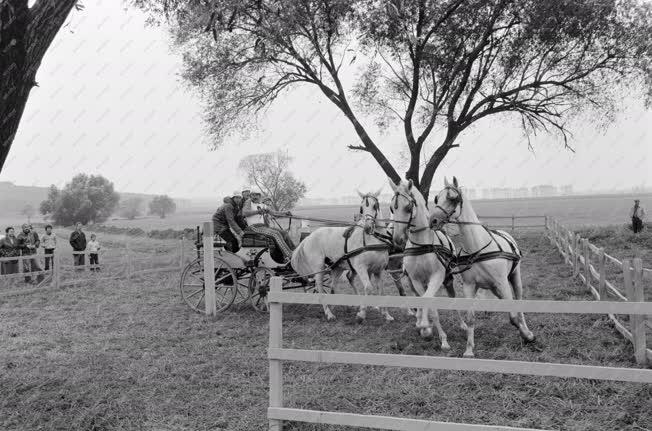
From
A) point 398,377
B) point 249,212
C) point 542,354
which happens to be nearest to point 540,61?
point 249,212

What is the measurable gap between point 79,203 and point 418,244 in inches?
2511

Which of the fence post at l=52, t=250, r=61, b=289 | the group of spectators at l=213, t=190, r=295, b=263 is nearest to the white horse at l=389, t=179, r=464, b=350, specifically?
the group of spectators at l=213, t=190, r=295, b=263

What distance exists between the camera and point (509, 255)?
6.76m

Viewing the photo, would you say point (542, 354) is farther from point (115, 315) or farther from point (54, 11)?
point (115, 315)

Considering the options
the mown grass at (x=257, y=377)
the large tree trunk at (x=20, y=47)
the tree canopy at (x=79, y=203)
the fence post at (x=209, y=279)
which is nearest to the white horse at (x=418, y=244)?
the mown grass at (x=257, y=377)

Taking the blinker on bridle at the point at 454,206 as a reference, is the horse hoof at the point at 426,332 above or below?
below

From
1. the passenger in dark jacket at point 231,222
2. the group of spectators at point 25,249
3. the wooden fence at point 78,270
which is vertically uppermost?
the passenger in dark jacket at point 231,222

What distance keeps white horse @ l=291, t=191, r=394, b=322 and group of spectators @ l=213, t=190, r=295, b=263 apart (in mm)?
426

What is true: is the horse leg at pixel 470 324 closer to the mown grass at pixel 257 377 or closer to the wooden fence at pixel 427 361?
the mown grass at pixel 257 377

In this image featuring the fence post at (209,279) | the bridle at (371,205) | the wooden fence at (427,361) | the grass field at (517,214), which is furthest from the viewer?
the grass field at (517,214)

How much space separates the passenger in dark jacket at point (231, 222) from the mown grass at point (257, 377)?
1331 mm

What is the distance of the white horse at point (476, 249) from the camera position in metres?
6.55

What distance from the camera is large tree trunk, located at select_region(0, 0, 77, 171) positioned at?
503cm

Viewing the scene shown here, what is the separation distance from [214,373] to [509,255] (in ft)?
12.9
